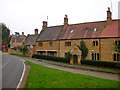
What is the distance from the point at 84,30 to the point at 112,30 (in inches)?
311

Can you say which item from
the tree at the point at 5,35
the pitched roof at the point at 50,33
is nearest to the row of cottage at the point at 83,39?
the pitched roof at the point at 50,33

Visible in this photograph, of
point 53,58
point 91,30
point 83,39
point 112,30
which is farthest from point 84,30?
point 53,58

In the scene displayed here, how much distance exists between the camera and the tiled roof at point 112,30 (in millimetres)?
46434

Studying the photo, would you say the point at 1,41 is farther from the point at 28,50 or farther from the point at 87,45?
the point at 87,45

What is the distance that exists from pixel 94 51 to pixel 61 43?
11.4m

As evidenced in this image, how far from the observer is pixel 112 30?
156 feet

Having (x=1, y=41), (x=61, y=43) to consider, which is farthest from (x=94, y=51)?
(x=1, y=41)

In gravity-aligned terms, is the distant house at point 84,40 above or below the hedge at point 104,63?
above

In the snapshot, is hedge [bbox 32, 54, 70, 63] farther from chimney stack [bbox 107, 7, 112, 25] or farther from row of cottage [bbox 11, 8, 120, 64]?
chimney stack [bbox 107, 7, 112, 25]

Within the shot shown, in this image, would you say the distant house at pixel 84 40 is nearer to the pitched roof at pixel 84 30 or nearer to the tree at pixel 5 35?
the pitched roof at pixel 84 30

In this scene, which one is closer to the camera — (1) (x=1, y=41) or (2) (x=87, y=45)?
(2) (x=87, y=45)

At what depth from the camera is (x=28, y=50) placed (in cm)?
7625

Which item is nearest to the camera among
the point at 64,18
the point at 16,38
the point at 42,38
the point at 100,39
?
the point at 100,39

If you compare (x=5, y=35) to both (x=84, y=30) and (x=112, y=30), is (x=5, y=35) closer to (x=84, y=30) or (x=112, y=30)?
(x=84, y=30)
